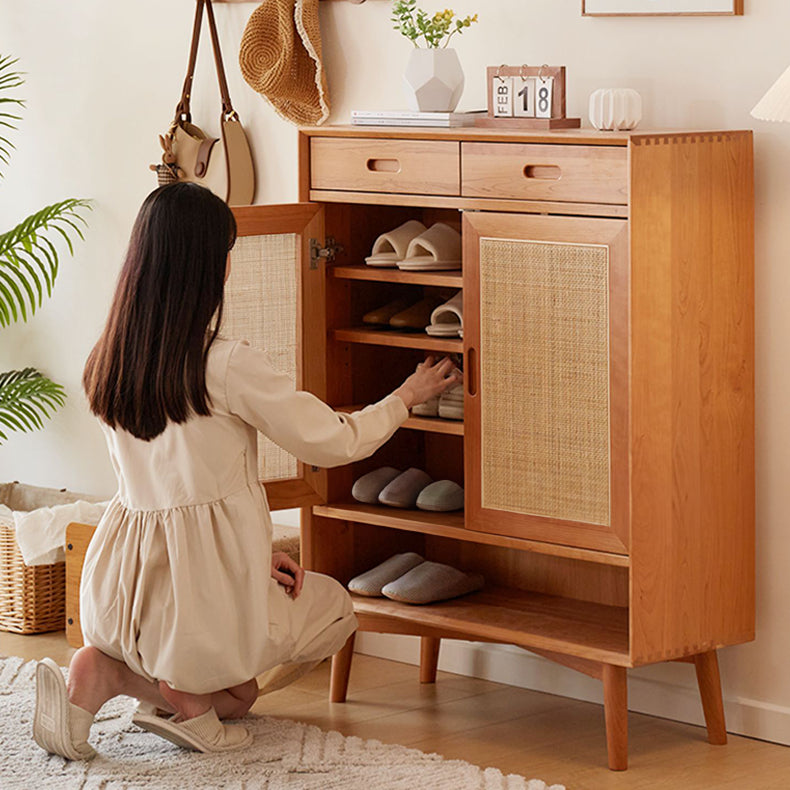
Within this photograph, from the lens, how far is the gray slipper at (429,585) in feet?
10.8

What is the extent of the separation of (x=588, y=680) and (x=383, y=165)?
1236mm

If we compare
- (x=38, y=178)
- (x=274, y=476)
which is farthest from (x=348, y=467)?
(x=38, y=178)

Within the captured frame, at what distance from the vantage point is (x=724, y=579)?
3043mm

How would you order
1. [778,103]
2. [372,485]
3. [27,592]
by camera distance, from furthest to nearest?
[27,592]
[372,485]
[778,103]

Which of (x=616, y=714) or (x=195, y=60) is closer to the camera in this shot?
(x=616, y=714)

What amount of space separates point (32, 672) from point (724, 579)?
163 cm

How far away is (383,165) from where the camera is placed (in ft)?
10.5

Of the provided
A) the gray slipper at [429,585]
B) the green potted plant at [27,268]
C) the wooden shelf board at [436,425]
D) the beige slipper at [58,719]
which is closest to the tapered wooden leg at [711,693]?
the gray slipper at [429,585]

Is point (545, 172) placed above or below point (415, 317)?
above

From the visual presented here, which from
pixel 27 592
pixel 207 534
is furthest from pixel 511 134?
pixel 27 592

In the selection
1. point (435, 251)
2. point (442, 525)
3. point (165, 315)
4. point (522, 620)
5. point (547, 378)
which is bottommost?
point (522, 620)

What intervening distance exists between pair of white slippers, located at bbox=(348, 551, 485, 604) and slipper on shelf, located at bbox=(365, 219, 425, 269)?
26.7 inches

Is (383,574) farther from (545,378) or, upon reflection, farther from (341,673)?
(545,378)

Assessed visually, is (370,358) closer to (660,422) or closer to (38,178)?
(660,422)
